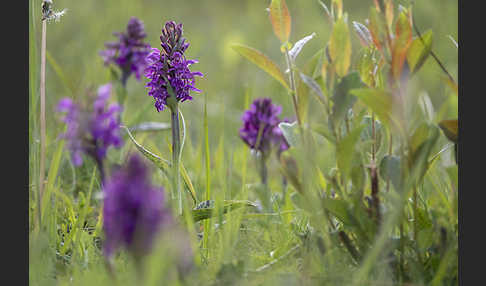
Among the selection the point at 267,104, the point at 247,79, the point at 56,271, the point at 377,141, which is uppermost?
the point at 247,79

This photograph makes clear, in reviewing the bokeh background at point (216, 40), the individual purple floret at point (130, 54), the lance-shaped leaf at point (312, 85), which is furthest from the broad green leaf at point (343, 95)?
the bokeh background at point (216, 40)

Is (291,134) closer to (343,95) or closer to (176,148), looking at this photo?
(343,95)

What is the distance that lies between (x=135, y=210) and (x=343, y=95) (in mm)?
550

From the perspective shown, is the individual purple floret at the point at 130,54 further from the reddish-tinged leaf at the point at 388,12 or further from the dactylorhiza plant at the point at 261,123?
the reddish-tinged leaf at the point at 388,12

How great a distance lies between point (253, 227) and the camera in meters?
1.75

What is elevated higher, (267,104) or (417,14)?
(417,14)

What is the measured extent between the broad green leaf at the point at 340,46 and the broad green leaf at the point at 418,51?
0.14 m

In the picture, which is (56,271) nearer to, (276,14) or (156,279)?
(156,279)

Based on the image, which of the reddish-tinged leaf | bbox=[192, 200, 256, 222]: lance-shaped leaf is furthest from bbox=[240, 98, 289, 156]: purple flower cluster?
the reddish-tinged leaf

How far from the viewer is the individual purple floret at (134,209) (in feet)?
3.05

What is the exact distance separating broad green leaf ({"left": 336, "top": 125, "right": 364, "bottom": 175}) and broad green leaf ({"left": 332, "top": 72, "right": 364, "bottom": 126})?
62 mm

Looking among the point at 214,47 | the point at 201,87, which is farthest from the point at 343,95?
the point at 214,47

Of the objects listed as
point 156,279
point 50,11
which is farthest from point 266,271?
point 50,11

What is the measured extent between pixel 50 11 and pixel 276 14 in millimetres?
579
